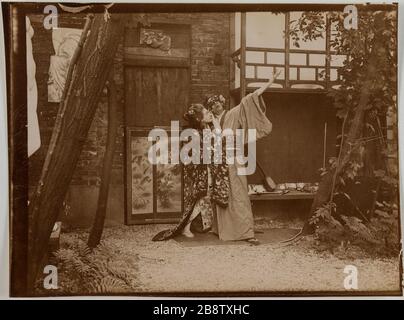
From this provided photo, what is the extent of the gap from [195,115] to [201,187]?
495 mm

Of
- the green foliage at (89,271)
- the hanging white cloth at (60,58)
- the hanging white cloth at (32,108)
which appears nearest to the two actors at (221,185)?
the green foliage at (89,271)

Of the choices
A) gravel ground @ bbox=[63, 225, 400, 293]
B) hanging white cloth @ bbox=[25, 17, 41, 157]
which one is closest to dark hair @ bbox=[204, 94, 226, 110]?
gravel ground @ bbox=[63, 225, 400, 293]

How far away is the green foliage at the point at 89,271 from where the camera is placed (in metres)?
2.92

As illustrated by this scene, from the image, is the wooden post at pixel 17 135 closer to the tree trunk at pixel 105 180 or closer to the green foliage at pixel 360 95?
the tree trunk at pixel 105 180

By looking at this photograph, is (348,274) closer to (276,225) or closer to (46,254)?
(276,225)

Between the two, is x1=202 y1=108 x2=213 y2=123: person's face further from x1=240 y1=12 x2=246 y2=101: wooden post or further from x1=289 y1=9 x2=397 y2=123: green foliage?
x1=289 y1=9 x2=397 y2=123: green foliage

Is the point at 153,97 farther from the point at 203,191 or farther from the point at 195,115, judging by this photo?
the point at 203,191

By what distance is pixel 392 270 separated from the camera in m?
3.00

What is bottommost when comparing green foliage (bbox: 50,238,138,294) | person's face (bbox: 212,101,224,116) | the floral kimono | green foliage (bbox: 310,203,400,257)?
green foliage (bbox: 50,238,138,294)

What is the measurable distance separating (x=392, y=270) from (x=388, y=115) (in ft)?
3.47

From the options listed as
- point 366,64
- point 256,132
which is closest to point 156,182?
point 256,132

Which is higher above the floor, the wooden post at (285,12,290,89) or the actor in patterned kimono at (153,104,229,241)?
the wooden post at (285,12,290,89)

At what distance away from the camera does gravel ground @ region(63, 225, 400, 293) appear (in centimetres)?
293

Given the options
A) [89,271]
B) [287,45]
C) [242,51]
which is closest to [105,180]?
[89,271]
